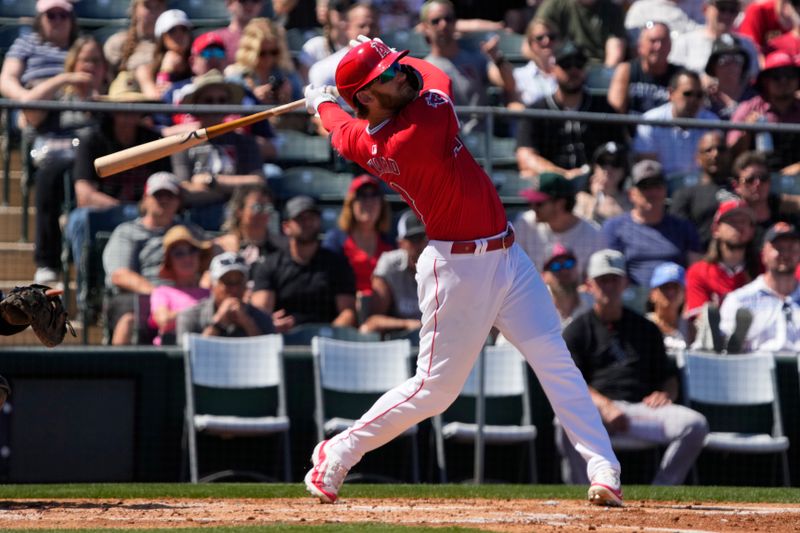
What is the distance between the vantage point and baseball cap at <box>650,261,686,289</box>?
29.8 ft

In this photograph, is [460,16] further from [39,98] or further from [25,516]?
[25,516]

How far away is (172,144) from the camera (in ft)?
22.6

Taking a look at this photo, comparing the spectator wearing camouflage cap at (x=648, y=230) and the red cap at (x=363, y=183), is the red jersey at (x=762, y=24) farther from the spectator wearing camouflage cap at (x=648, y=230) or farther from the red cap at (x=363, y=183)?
the red cap at (x=363, y=183)

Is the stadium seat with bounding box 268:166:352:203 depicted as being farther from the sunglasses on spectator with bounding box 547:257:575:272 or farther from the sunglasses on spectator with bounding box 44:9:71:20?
the sunglasses on spectator with bounding box 44:9:71:20

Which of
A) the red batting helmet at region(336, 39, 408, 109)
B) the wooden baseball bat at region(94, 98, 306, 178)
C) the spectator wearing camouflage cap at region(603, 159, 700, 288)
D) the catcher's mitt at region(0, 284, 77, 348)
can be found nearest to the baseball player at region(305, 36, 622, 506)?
the red batting helmet at region(336, 39, 408, 109)

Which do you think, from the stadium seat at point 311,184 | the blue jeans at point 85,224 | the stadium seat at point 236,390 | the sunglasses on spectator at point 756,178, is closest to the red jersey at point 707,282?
the sunglasses on spectator at point 756,178

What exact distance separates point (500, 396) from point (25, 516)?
3.81 metres

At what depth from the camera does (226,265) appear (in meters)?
8.79

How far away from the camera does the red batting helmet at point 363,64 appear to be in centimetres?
589

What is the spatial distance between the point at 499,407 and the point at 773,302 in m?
1.85

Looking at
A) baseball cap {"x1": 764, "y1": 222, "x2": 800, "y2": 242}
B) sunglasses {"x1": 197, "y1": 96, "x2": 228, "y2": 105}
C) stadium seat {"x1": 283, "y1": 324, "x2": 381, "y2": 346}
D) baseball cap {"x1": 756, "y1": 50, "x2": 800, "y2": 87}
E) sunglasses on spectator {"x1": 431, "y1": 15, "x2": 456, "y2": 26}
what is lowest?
stadium seat {"x1": 283, "y1": 324, "x2": 381, "y2": 346}

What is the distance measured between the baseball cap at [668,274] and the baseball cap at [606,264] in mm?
306

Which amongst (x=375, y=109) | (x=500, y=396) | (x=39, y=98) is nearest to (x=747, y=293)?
(x=500, y=396)

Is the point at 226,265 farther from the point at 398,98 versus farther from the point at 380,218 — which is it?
the point at 398,98
